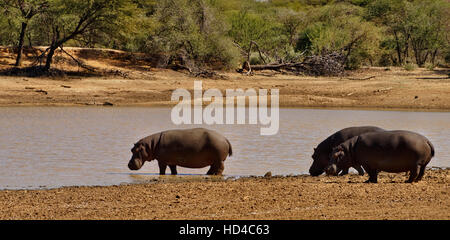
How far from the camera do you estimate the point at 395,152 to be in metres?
9.68

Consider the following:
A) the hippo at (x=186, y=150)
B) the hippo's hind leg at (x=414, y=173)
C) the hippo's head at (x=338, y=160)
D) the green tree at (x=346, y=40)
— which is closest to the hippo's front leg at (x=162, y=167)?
the hippo at (x=186, y=150)

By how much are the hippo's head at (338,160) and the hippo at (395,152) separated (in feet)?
0.61

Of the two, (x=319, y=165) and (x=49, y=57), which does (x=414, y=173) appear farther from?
(x=49, y=57)

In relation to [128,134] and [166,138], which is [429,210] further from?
[128,134]

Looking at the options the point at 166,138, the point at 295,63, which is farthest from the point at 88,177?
the point at 295,63

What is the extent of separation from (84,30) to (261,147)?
16.3 metres

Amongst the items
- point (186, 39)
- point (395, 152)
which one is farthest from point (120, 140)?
point (186, 39)

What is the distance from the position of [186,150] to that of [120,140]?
5006 millimetres

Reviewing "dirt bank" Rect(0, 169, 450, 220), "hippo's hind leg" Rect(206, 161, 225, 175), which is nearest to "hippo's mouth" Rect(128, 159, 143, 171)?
"hippo's hind leg" Rect(206, 161, 225, 175)

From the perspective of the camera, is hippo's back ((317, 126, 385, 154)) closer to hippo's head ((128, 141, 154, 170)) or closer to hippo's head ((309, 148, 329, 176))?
hippo's head ((309, 148, 329, 176))

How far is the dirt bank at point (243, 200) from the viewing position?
24.2 feet

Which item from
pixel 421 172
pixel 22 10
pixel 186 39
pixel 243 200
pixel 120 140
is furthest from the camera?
pixel 186 39

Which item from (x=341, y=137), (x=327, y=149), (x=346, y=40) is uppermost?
A: (x=346, y=40)

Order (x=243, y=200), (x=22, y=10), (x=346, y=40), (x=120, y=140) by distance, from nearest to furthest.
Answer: (x=243, y=200) < (x=120, y=140) < (x=22, y=10) < (x=346, y=40)
